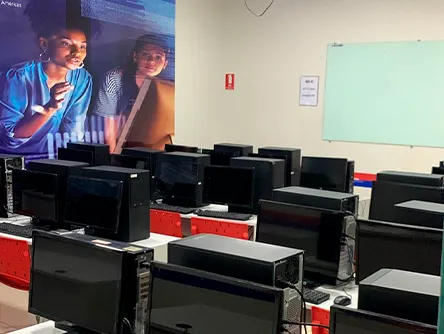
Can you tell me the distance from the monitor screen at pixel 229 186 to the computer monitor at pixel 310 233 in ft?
6.12

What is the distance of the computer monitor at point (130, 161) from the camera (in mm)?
5777

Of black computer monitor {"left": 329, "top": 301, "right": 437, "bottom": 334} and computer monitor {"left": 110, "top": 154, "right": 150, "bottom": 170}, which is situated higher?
computer monitor {"left": 110, "top": 154, "right": 150, "bottom": 170}

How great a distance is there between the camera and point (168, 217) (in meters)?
5.16

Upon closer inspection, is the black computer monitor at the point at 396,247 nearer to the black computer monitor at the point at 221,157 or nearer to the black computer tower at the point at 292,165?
the black computer tower at the point at 292,165

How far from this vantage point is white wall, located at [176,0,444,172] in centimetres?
712

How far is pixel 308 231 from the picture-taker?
3121 mm

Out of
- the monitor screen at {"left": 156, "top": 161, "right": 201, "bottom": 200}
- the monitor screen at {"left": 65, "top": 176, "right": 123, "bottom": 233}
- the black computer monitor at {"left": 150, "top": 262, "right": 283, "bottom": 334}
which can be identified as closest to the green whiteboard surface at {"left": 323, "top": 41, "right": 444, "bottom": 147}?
the monitor screen at {"left": 156, "top": 161, "right": 201, "bottom": 200}

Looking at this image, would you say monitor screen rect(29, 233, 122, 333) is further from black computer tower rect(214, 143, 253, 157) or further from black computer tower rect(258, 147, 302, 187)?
black computer tower rect(214, 143, 253, 157)

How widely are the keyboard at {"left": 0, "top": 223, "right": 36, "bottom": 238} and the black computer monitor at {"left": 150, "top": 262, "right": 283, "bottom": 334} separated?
2.31 metres

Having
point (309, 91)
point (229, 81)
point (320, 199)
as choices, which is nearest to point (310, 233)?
point (320, 199)

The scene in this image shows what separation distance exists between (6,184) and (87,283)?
2.68 m

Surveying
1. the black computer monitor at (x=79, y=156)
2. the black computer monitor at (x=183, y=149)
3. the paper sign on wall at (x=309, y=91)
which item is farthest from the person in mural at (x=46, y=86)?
the paper sign on wall at (x=309, y=91)

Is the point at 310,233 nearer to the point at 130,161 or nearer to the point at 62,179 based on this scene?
the point at 62,179

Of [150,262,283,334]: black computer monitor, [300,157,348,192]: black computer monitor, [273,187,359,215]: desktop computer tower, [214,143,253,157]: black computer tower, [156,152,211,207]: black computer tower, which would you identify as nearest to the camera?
[150,262,283,334]: black computer monitor
